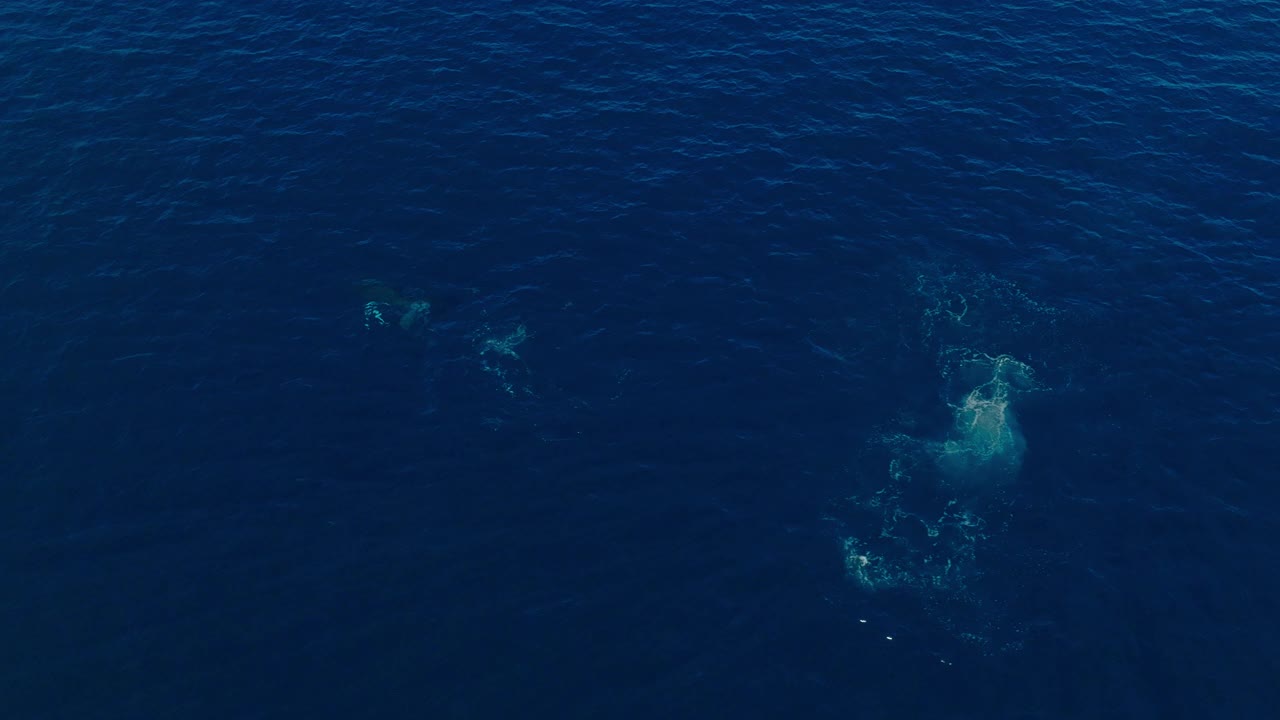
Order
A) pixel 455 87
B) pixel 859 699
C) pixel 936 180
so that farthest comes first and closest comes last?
pixel 455 87
pixel 936 180
pixel 859 699

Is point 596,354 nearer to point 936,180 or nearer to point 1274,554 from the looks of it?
point 936,180

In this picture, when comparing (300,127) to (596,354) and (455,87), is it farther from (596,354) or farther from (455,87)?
(596,354)

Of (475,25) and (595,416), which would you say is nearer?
(595,416)

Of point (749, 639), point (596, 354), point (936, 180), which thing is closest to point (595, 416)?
point (596, 354)

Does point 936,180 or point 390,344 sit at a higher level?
point 936,180

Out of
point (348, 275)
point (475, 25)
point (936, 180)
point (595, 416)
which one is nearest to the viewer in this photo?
point (595, 416)

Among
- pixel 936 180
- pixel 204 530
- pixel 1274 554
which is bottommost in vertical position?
pixel 204 530

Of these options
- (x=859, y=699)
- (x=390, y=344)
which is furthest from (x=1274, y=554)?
(x=390, y=344)
